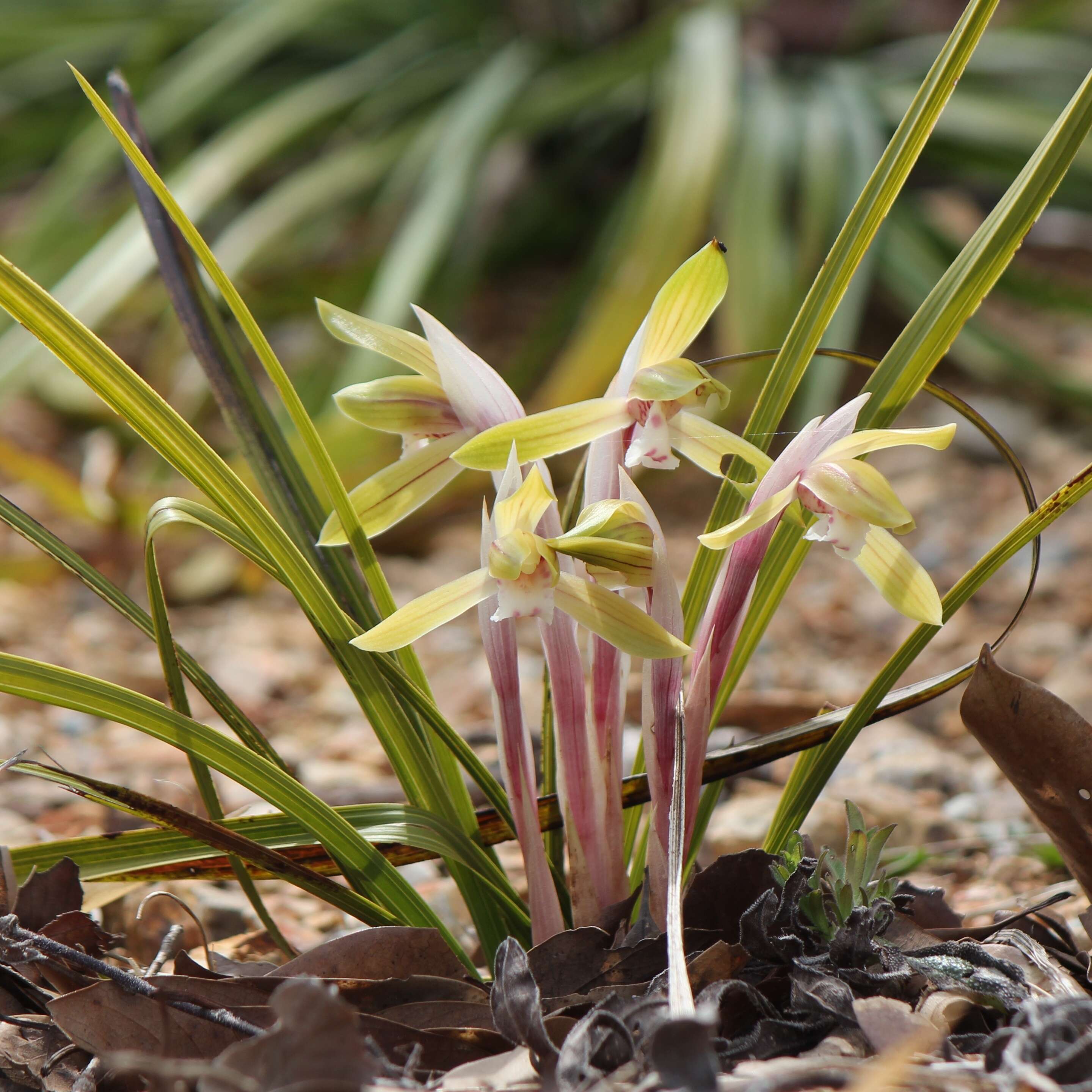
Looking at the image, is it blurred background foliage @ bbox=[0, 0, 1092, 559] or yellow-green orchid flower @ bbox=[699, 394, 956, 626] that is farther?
blurred background foliage @ bbox=[0, 0, 1092, 559]

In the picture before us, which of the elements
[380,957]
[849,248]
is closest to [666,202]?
[849,248]

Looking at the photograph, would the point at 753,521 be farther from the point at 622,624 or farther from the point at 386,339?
the point at 386,339

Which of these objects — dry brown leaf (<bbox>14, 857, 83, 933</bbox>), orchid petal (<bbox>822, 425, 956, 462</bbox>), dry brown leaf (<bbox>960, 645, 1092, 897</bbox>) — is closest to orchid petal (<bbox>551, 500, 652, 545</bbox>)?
orchid petal (<bbox>822, 425, 956, 462</bbox>)

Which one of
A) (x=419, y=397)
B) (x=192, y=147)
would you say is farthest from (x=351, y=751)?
(x=192, y=147)

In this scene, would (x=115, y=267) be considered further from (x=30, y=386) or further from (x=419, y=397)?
(x=419, y=397)

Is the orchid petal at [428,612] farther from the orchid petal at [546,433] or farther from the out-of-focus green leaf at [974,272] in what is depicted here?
the out-of-focus green leaf at [974,272]

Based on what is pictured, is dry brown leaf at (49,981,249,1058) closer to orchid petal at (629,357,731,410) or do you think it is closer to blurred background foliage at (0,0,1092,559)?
orchid petal at (629,357,731,410)
